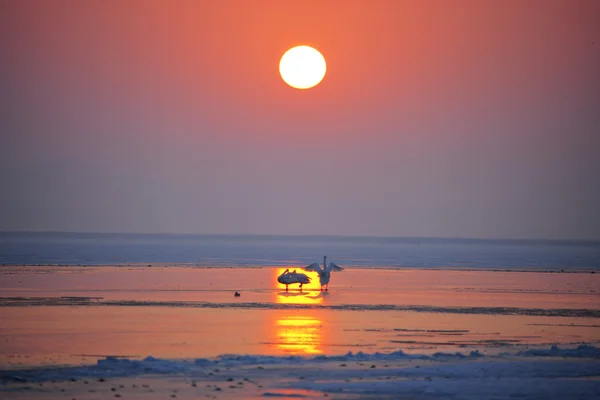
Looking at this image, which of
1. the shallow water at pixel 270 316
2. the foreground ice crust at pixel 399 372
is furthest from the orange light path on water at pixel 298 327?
the foreground ice crust at pixel 399 372

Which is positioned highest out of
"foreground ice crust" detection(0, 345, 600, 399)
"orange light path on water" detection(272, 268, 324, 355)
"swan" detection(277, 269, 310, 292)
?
"swan" detection(277, 269, 310, 292)

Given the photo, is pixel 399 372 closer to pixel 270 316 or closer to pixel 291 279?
pixel 270 316

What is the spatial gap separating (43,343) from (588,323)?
16.3 metres

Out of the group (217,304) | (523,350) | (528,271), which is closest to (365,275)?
(528,271)

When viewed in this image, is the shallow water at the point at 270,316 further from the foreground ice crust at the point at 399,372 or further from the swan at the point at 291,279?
the foreground ice crust at the point at 399,372

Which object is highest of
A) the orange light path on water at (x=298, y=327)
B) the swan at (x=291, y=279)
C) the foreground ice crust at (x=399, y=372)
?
the swan at (x=291, y=279)

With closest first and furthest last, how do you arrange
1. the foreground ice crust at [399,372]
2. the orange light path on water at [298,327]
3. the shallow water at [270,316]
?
the foreground ice crust at [399,372] → the orange light path on water at [298,327] → the shallow water at [270,316]

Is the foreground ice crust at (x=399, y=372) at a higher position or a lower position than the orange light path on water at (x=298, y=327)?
lower

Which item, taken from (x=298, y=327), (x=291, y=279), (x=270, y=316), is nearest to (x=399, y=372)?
(x=298, y=327)

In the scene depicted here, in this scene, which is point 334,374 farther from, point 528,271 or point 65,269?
point 528,271

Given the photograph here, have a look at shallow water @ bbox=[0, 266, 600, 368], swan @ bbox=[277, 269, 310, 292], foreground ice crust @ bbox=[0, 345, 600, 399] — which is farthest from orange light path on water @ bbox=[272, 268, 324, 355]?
swan @ bbox=[277, 269, 310, 292]

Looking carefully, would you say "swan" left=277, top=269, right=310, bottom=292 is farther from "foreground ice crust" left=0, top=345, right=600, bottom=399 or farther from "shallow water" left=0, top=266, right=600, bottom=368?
"foreground ice crust" left=0, top=345, right=600, bottom=399

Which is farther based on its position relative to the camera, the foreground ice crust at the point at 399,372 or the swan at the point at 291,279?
the swan at the point at 291,279

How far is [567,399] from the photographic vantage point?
60.4 ft
